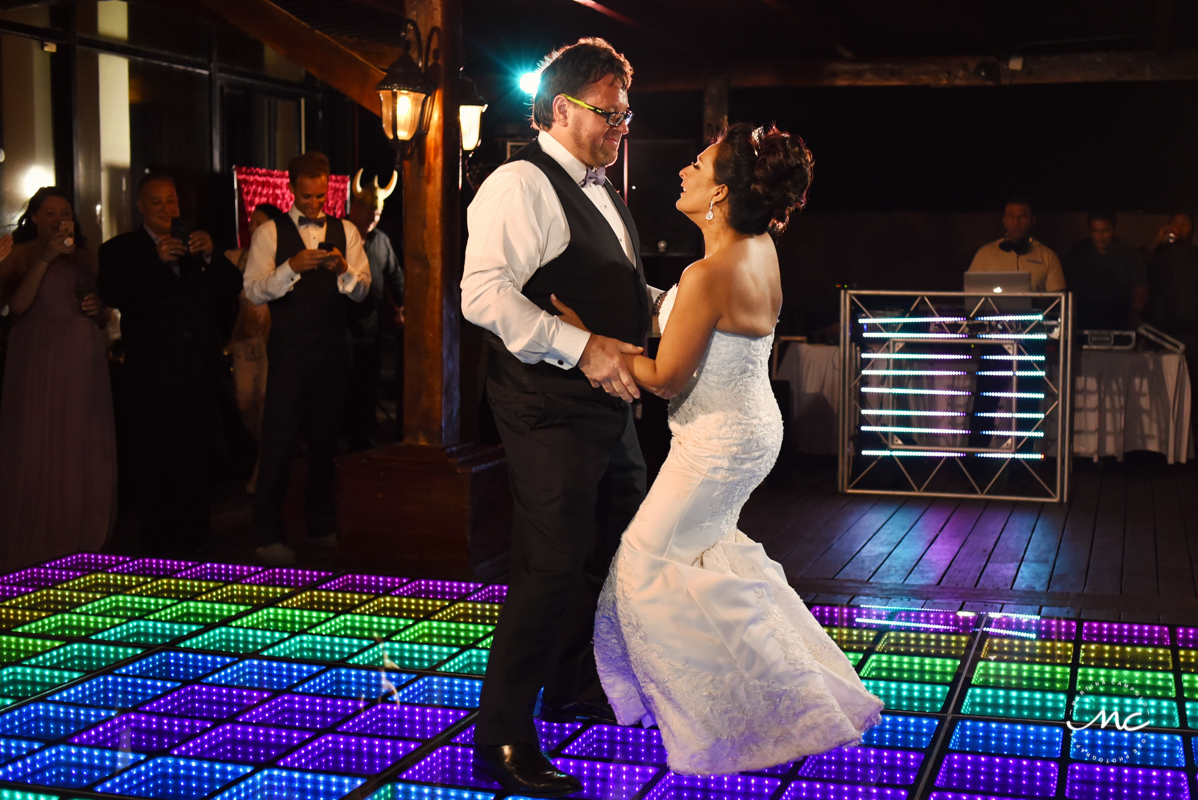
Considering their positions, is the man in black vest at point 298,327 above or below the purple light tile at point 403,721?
above

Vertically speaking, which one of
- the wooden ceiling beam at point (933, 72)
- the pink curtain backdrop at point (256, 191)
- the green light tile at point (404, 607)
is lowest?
the green light tile at point (404, 607)

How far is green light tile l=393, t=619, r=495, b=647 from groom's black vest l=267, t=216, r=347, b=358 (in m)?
1.60

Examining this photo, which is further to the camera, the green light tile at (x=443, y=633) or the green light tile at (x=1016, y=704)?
the green light tile at (x=443, y=633)

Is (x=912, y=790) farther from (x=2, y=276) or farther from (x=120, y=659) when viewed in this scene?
(x=2, y=276)

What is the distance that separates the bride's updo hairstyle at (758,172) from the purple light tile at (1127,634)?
6.49ft

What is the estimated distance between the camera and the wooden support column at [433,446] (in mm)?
4887

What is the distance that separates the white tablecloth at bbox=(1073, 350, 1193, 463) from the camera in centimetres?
761

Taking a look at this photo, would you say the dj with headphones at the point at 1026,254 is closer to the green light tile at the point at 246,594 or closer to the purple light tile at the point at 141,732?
the green light tile at the point at 246,594

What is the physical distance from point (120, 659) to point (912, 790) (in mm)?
2261

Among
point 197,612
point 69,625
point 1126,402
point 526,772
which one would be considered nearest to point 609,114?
point 526,772

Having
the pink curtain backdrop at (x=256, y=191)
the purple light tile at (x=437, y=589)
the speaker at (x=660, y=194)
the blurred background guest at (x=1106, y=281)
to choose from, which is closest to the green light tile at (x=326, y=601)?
the purple light tile at (x=437, y=589)

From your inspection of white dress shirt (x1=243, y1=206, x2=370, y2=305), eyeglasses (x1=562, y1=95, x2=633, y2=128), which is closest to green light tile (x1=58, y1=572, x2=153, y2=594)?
white dress shirt (x1=243, y1=206, x2=370, y2=305)

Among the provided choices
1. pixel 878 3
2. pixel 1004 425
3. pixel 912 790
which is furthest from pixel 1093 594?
pixel 878 3

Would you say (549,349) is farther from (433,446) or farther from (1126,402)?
(1126,402)
